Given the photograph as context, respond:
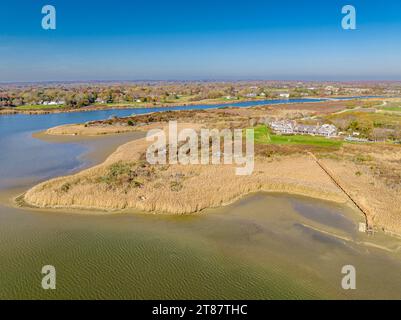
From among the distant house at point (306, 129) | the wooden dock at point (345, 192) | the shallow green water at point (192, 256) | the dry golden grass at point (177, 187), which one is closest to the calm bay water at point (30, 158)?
the dry golden grass at point (177, 187)

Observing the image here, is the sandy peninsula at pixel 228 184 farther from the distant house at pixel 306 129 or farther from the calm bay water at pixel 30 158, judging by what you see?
the distant house at pixel 306 129

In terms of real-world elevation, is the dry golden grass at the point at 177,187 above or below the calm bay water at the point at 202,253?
above

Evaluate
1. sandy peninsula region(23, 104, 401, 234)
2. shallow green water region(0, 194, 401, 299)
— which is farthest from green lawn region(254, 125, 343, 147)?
shallow green water region(0, 194, 401, 299)

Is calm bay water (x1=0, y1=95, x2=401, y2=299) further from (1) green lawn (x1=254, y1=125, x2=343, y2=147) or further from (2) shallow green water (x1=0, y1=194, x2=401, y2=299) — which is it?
(1) green lawn (x1=254, y1=125, x2=343, y2=147)

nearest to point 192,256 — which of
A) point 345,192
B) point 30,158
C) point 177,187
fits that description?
point 177,187
